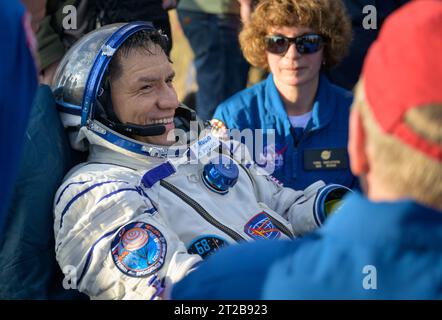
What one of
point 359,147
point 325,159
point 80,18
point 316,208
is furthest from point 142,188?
point 80,18

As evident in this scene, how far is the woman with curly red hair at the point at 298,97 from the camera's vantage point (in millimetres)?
4668

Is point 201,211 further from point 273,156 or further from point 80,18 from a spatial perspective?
point 80,18

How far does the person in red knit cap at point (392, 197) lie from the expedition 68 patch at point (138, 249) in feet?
3.55

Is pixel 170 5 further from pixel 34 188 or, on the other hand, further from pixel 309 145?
pixel 34 188

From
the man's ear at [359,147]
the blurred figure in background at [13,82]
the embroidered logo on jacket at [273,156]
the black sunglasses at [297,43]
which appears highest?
the blurred figure in background at [13,82]

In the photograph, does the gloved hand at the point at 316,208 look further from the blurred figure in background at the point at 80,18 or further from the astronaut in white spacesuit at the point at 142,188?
the blurred figure in background at the point at 80,18

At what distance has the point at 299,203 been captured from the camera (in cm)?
374

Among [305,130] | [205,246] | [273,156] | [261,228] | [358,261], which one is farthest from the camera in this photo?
[305,130]

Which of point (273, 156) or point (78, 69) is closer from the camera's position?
point (78, 69)

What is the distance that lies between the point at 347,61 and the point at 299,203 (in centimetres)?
206

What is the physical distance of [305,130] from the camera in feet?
15.6

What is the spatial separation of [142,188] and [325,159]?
1.73 meters

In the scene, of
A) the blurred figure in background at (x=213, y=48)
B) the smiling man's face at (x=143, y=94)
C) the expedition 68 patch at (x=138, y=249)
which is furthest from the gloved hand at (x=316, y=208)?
the blurred figure in background at (x=213, y=48)

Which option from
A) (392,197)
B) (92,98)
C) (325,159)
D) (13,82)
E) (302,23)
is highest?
(13,82)
